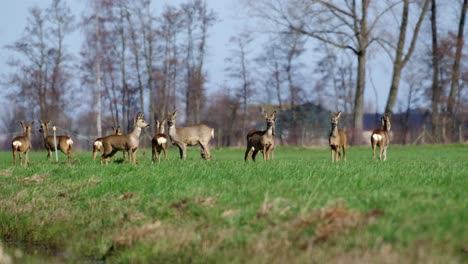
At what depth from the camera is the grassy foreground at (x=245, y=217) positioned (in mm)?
7203

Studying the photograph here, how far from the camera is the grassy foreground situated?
7.20m

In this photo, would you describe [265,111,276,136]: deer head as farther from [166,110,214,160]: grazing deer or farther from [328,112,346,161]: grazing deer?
[166,110,214,160]: grazing deer

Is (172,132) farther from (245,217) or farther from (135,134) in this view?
(245,217)

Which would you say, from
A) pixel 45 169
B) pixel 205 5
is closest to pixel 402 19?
pixel 205 5

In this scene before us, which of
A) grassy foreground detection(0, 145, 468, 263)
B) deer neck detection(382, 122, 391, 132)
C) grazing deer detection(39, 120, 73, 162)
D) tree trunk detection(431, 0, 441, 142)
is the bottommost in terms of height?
grassy foreground detection(0, 145, 468, 263)

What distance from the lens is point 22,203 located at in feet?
42.2

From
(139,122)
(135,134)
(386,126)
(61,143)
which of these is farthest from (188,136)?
(386,126)

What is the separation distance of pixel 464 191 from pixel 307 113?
224 ft

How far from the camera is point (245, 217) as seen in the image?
8812 millimetres

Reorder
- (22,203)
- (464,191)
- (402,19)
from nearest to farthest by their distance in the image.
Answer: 1. (464,191)
2. (22,203)
3. (402,19)

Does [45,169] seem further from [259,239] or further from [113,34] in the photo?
[113,34]

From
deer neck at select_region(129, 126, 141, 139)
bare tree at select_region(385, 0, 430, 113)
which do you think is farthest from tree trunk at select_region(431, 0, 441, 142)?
deer neck at select_region(129, 126, 141, 139)

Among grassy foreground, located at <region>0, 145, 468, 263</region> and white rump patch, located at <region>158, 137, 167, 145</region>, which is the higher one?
white rump patch, located at <region>158, 137, 167, 145</region>

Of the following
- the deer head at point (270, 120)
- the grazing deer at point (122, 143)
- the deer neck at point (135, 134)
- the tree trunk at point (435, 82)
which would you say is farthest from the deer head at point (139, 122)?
the tree trunk at point (435, 82)
